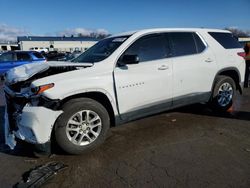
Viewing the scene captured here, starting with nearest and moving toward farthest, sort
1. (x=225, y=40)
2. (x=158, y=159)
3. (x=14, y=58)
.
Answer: (x=158, y=159) → (x=225, y=40) → (x=14, y=58)

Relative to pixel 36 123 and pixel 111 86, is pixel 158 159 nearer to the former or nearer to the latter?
pixel 111 86

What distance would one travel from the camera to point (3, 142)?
13.3ft

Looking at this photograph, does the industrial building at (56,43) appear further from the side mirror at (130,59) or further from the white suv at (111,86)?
the side mirror at (130,59)

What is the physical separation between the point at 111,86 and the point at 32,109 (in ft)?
3.89

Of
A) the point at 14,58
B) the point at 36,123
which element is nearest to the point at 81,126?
the point at 36,123

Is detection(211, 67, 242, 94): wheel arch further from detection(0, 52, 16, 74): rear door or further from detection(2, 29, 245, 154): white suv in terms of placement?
detection(0, 52, 16, 74): rear door

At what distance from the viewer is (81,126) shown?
3.43 m

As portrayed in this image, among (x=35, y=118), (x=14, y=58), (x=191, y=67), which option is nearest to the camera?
(x=35, y=118)

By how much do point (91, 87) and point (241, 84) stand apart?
13.0ft

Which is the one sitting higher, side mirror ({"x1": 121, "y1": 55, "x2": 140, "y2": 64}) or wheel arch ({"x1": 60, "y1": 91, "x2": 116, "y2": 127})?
side mirror ({"x1": 121, "y1": 55, "x2": 140, "y2": 64})

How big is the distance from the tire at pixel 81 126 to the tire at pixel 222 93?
2.74 meters

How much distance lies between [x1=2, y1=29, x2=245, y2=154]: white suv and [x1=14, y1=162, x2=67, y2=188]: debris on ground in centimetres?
31

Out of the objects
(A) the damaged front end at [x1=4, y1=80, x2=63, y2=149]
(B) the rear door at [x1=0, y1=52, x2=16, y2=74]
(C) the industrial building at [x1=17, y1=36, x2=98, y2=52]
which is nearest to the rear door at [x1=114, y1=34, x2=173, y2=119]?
(A) the damaged front end at [x1=4, y1=80, x2=63, y2=149]

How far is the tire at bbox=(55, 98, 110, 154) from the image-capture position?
3234mm
